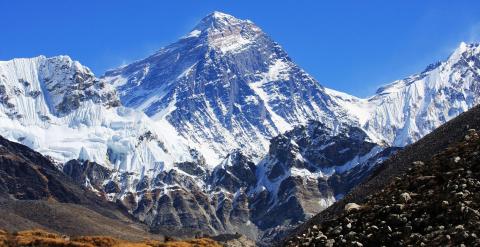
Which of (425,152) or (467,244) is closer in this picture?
(467,244)

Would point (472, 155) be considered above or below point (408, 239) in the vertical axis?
above

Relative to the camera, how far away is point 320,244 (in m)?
40.8

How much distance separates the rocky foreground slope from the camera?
113 ft

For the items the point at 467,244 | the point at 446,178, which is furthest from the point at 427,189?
the point at 467,244

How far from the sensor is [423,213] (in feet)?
122

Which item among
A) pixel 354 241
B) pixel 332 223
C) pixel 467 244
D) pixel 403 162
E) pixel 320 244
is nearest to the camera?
pixel 467 244

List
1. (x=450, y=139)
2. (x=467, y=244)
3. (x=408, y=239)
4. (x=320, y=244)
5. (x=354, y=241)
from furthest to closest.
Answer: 1. (x=450, y=139)
2. (x=320, y=244)
3. (x=354, y=241)
4. (x=408, y=239)
5. (x=467, y=244)

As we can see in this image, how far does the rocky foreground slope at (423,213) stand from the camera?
3456cm

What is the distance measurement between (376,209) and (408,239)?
19.4 feet

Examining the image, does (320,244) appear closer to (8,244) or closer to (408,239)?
(408,239)

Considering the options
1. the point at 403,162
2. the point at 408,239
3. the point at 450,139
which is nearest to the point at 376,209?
the point at 408,239

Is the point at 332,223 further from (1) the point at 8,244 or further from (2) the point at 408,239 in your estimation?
(1) the point at 8,244

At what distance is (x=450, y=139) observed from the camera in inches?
2958

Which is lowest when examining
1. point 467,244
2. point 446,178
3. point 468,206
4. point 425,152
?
point 467,244
